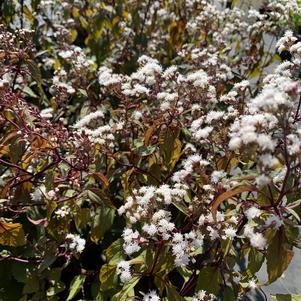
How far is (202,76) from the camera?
2.46 metres

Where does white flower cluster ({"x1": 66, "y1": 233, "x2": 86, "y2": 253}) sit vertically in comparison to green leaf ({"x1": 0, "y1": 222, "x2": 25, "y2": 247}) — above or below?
below

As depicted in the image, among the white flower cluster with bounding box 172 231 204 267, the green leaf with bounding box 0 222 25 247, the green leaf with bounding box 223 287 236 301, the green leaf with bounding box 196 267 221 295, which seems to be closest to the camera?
the white flower cluster with bounding box 172 231 204 267

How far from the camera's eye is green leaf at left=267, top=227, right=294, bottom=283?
5.27ft

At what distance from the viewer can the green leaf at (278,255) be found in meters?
1.61

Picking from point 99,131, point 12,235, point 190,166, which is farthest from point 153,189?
point 12,235

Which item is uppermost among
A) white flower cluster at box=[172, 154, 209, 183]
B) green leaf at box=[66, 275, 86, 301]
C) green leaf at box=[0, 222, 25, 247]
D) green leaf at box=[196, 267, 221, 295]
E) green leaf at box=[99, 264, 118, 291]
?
white flower cluster at box=[172, 154, 209, 183]

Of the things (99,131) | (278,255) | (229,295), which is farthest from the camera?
(99,131)

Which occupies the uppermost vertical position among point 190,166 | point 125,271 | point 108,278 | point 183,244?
point 190,166

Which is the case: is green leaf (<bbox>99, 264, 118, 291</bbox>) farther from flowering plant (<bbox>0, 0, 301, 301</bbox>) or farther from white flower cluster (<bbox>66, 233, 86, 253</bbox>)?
white flower cluster (<bbox>66, 233, 86, 253</bbox>)

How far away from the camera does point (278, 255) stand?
5.28 feet

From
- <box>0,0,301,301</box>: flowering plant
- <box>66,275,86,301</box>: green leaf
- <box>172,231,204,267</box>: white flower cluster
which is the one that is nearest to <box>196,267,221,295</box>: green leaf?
<box>0,0,301,301</box>: flowering plant

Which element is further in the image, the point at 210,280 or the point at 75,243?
the point at 75,243

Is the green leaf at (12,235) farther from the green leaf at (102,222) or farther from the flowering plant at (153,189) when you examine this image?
the green leaf at (102,222)

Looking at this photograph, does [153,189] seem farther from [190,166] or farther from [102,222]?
[102,222]
